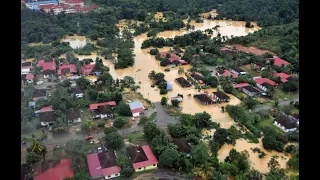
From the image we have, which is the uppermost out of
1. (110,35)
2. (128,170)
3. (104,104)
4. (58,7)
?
(58,7)

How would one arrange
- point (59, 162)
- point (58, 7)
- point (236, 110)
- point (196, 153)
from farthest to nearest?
point (58, 7) < point (236, 110) < point (196, 153) < point (59, 162)

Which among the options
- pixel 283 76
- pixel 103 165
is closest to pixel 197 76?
pixel 283 76

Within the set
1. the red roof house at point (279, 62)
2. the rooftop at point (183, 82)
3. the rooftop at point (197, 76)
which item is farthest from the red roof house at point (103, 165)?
the red roof house at point (279, 62)

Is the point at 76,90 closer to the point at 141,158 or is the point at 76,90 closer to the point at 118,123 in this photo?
the point at 118,123

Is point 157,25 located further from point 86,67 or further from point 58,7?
point 86,67

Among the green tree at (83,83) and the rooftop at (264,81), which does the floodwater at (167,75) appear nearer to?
the green tree at (83,83)
